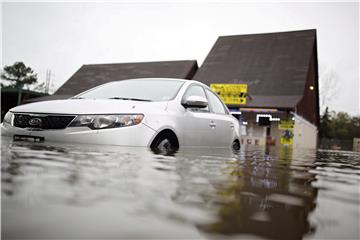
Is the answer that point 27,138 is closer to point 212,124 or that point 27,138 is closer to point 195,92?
point 195,92

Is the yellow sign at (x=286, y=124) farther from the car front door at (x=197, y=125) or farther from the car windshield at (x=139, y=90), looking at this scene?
the car windshield at (x=139, y=90)

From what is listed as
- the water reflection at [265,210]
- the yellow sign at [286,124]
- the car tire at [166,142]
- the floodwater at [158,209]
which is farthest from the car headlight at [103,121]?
the yellow sign at [286,124]

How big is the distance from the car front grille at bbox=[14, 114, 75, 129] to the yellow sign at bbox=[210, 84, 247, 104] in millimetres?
19132

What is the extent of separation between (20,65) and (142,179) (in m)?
51.4

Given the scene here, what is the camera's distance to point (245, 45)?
29.5m

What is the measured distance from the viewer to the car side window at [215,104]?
218 inches

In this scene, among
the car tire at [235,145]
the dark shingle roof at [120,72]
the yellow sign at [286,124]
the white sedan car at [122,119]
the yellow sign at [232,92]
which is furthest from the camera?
the dark shingle roof at [120,72]

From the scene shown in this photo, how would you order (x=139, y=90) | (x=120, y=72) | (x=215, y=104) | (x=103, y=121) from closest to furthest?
(x=103, y=121)
(x=139, y=90)
(x=215, y=104)
(x=120, y=72)

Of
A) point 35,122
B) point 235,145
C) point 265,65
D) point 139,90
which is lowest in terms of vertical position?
point 235,145

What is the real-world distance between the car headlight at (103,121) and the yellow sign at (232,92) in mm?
19070

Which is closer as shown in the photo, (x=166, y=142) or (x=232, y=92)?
(x=166, y=142)

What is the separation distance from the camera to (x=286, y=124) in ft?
80.3

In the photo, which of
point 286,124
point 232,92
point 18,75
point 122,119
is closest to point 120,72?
point 232,92

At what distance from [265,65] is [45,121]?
25.2 metres
